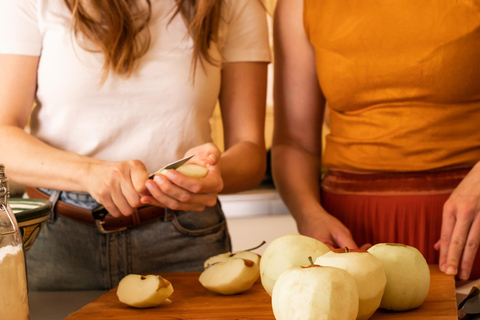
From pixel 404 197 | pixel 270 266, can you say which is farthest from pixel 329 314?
pixel 404 197

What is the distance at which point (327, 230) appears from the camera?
1007 millimetres

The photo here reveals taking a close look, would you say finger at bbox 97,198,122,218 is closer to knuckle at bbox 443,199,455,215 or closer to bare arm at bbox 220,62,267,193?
bare arm at bbox 220,62,267,193

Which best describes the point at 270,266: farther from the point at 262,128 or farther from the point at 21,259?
the point at 262,128

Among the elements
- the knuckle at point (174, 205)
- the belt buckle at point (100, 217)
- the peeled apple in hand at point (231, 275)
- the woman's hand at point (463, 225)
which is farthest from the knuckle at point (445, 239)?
the belt buckle at point (100, 217)

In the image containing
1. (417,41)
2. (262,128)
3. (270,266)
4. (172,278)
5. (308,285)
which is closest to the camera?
(308,285)

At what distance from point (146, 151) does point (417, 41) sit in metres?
0.53

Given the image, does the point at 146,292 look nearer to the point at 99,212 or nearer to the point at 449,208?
the point at 99,212

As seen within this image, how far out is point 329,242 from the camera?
953 mm

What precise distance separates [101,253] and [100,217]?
0.26 ft

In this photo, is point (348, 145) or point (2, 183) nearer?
point (2, 183)

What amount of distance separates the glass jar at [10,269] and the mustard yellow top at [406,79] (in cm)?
67

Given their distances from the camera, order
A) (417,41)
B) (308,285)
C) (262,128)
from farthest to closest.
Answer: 1. (262,128)
2. (417,41)
3. (308,285)

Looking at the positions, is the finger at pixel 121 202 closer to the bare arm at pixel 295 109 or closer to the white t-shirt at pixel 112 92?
the white t-shirt at pixel 112 92

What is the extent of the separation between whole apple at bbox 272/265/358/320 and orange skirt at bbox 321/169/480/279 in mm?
539
